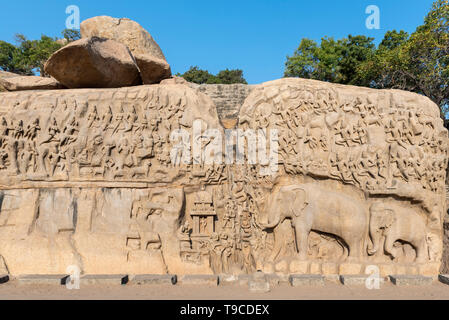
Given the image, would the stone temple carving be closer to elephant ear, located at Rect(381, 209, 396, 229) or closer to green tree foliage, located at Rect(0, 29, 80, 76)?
elephant ear, located at Rect(381, 209, 396, 229)

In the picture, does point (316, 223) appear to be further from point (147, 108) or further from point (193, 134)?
point (147, 108)

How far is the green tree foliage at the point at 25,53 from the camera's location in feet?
80.7

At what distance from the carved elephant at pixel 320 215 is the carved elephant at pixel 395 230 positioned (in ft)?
0.54

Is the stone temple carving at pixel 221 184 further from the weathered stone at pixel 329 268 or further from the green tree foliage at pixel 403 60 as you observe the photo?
the green tree foliage at pixel 403 60

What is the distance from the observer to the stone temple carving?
6016 millimetres

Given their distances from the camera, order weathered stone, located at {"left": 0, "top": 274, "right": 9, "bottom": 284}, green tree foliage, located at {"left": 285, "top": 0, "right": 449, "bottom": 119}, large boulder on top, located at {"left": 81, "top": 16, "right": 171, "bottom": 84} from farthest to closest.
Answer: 1. green tree foliage, located at {"left": 285, "top": 0, "right": 449, "bottom": 119}
2. large boulder on top, located at {"left": 81, "top": 16, "right": 171, "bottom": 84}
3. weathered stone, located at {"left": 0, "top": 274, "right": 9, "bottom": 284}

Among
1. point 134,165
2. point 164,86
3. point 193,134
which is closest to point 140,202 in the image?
point 134,165

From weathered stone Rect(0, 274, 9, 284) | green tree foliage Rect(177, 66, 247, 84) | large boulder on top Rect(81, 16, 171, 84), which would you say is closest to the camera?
weathered stone Rect(0, 274, 9, 284)

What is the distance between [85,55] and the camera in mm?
6965

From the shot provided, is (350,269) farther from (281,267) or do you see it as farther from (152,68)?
(152,68)

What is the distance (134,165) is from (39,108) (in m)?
2.38

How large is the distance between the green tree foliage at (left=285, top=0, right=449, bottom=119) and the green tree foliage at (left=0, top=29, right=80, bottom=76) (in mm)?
19380

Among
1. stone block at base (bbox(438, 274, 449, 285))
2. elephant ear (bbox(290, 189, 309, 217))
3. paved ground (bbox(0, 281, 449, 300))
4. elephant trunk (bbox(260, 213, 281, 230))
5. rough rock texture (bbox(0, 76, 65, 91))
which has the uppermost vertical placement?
rough rock texture (bbox(0, 76, 65, 91))

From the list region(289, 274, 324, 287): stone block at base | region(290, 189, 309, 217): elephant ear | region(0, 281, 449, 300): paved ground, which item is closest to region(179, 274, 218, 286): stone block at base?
region(0, 281, 449, 300): paved ground
